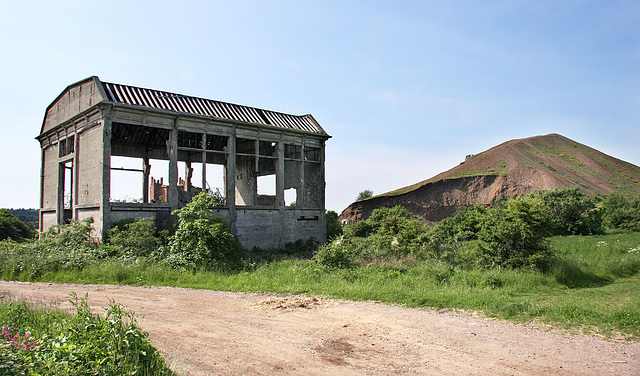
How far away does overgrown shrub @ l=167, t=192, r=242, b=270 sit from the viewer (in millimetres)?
14641

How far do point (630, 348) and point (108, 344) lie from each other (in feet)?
24.7

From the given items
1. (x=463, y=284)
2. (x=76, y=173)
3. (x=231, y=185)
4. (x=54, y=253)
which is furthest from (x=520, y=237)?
(x=76, y=173)


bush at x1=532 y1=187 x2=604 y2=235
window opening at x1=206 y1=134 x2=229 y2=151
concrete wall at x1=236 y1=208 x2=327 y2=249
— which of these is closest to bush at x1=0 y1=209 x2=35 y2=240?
window opening at x1=206 y1=134 x2=229 y2=151

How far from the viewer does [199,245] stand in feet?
48.8

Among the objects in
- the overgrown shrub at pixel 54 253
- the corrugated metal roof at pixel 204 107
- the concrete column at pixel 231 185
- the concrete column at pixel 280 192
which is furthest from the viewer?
the concrete column at pixel 280 192

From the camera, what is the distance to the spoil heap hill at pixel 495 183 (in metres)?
47.4

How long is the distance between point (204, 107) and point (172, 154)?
3.29 meters

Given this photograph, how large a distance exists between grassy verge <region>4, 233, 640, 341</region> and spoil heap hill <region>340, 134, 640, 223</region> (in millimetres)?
31748

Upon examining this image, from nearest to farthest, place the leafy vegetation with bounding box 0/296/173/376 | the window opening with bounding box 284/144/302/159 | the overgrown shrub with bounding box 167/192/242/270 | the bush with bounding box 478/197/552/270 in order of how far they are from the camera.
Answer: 1. the leafy vegetation with bounding box 0/296/173/376
2. the bush with bounding box 478/197/552/270
3. the overgrown shrub with bounding box 167/192/242/270
4. the window opening with bounding box 284/144/302/159

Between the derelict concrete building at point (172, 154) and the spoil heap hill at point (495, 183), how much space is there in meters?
25.5

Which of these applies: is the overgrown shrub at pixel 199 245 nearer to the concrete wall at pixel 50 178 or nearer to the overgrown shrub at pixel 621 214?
the concrete wall at pixel 50 178

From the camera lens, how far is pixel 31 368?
455 centimetres

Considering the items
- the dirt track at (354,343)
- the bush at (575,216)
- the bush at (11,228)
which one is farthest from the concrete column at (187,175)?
the bush at (575,216)

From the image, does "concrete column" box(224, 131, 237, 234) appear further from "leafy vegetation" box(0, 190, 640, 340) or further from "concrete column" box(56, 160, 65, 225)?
"concrete column" box(56, 160, 65, 225)
